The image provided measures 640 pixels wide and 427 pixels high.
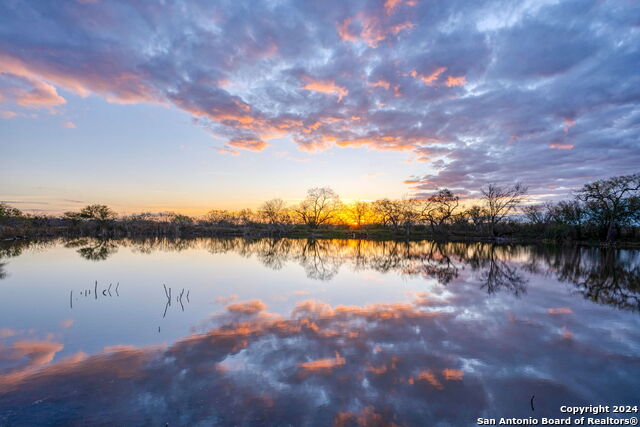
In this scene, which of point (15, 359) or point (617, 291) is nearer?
point (15, 359)

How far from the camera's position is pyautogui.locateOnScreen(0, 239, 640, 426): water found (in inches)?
183

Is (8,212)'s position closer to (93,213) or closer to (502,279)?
(93,213)

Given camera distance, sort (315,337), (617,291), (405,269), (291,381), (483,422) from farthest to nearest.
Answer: (405,269) < (617,291) < (315,337) < (291,381) < (483,422)

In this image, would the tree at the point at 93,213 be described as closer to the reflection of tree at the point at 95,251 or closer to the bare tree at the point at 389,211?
the reflection of tree at the point at 95,251

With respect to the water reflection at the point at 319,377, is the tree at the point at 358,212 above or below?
above

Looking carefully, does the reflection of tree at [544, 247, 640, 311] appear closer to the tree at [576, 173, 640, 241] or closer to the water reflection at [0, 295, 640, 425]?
the water reflection at [0, 295, 640, 425]

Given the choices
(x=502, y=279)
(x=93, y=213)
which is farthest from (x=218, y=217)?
(x=502, y=279)

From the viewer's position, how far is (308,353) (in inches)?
263

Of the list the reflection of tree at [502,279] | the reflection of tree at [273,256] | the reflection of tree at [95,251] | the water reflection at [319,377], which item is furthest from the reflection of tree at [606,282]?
the reflection of tree at [95,251]

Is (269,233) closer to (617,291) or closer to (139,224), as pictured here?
(139,224)

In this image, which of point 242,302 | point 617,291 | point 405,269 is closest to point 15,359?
point 242,302

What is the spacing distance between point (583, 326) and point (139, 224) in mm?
69446

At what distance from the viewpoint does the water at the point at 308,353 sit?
4637 mm

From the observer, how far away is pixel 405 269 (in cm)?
2014
